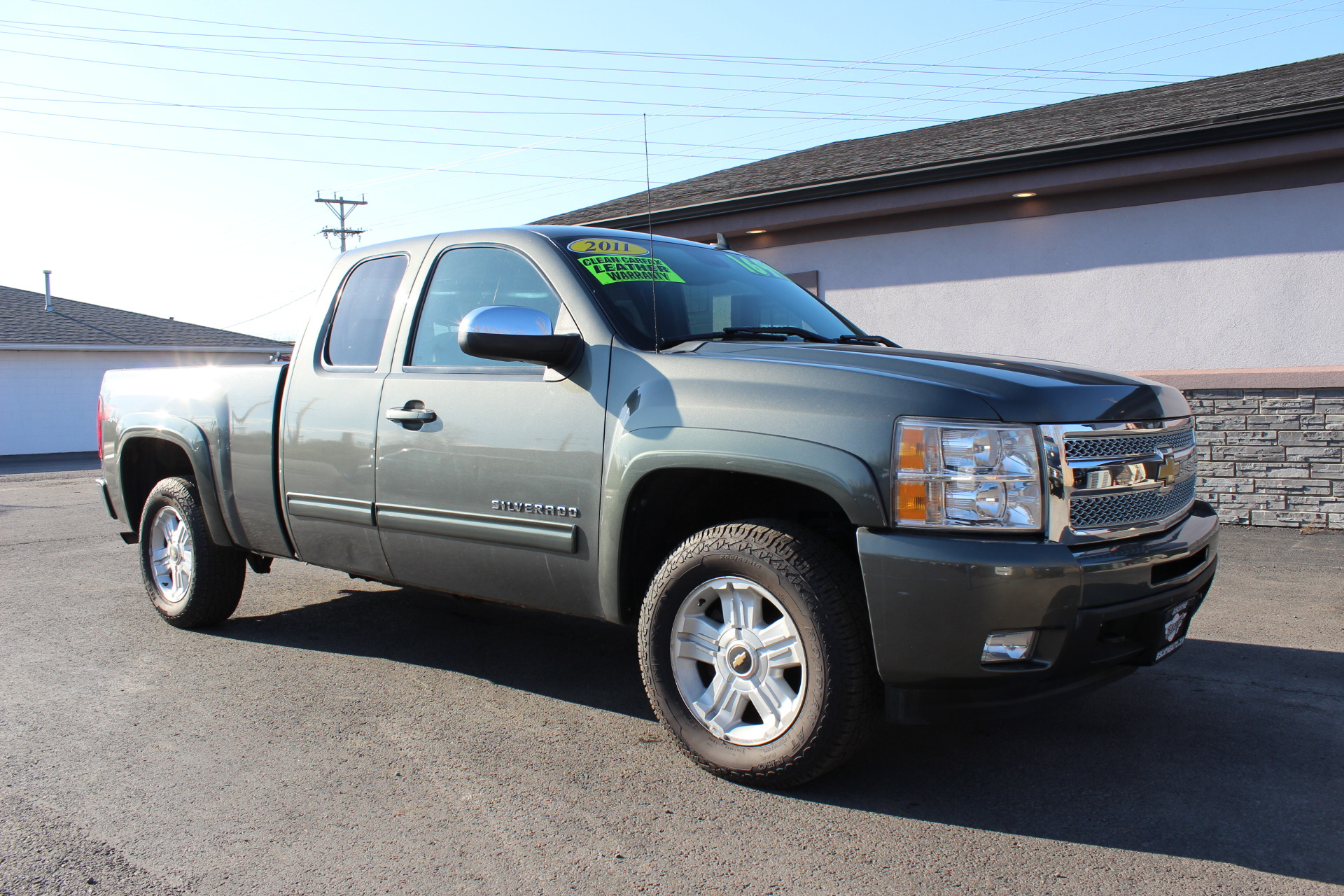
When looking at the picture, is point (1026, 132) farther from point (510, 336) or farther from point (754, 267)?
point (510, 336)

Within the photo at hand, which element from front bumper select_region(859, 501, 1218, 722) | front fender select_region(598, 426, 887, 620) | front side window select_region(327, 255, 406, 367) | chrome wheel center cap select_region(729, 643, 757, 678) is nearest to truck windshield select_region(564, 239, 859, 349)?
front fender select_region(598, 426, 887, 620)

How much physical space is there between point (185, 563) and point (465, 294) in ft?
8.22

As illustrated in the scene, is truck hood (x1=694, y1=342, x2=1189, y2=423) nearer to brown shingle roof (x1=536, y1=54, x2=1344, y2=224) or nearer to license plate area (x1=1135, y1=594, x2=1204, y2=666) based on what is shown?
license plate area (x1=1135, y1=594, x2=1204, y2=666)

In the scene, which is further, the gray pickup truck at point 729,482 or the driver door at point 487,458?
the driver door at point 487,458

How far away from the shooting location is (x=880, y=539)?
2.88 metres

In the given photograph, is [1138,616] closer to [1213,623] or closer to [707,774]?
[707,774]

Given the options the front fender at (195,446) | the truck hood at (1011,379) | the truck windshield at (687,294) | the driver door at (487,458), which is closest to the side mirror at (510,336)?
the driver door at (487,458)

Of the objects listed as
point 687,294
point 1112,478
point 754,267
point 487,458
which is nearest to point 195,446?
point 487,458

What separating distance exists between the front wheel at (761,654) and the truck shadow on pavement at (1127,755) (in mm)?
234

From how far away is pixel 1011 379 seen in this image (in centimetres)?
298

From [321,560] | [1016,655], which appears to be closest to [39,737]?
[321,560]

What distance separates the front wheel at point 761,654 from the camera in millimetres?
3008

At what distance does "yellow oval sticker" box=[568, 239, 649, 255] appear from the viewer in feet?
13.4

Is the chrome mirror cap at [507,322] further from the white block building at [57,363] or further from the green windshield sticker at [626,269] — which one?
the white block building at [57,363]
